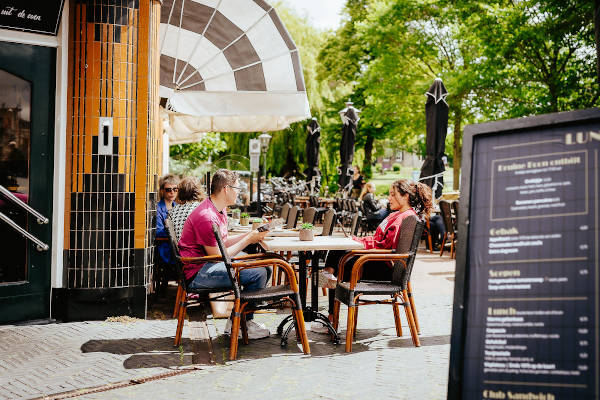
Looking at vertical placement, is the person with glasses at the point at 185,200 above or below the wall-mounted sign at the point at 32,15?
below

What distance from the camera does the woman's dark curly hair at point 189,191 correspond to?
7148 millimetres

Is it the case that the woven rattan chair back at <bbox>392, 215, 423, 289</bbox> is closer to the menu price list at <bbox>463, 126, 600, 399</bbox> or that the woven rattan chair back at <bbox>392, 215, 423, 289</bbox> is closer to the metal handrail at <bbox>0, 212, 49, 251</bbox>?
the menu price list at <bbox>463, 126, 600, 399</bbox>

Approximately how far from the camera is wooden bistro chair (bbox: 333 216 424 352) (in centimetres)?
509

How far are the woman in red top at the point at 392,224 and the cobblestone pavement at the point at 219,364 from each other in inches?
22.1

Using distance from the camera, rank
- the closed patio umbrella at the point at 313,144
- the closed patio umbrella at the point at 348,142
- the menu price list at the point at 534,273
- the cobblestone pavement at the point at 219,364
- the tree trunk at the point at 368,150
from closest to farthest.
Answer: the menu price list at the point at 534,273
the cobblestone pavement at the point at 219,364
the closed patio umbrella at the point at 348,142
the closed patio umbrella at the point at 313,144
the tree trunk at the point at 368,150

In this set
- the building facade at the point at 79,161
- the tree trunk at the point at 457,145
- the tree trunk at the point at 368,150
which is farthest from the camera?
the tree trunk at the point at 368,150

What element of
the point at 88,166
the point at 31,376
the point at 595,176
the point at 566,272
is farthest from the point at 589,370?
the point at 88,166

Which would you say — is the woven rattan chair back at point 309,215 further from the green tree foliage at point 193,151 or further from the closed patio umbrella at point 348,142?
the green tree foliage at point 193,151

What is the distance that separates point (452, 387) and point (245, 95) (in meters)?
7.33

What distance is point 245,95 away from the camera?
9031mm

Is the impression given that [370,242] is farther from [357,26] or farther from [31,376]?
[357,26]

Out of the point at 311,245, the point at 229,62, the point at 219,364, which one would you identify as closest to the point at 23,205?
the point at 219,364

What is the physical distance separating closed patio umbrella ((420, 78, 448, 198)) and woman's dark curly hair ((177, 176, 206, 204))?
6.69 metres

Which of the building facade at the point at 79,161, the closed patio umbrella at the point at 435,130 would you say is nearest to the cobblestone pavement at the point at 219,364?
Result: the building facade at the point at 79,161
